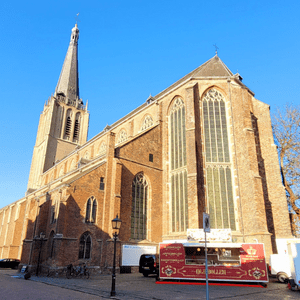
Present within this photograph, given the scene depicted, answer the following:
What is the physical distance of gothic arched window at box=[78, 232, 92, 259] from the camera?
1975 cm

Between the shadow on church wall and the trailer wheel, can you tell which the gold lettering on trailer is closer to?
the trailer wheel

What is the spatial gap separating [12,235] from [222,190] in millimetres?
27151

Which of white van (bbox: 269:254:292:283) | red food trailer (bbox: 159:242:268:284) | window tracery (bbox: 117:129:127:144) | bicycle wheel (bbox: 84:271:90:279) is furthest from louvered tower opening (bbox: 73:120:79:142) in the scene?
white van (bbox: 269:254:292:283)

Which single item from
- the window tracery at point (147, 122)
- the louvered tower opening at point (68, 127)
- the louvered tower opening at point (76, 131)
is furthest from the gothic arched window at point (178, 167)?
the louvered tower opening at point (76, 131)

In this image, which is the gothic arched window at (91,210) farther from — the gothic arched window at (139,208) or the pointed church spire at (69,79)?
the pointed church spire at (69,79)

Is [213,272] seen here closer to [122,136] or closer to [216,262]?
[216,262]

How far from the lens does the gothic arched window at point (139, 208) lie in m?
22.9

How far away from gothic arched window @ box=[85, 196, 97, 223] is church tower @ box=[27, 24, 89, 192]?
103ft

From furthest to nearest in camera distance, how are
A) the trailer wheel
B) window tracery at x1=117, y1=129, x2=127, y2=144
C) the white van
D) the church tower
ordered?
the church tower → window tracery at x1=117, y1=129, x2=127, y2=144 → the trailer wheel → the white van

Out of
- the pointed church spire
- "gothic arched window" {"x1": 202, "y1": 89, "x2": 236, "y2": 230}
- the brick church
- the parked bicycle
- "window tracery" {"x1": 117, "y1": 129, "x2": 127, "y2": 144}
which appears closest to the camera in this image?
the parked bicycle

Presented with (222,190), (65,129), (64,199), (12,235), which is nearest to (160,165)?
(222,190)

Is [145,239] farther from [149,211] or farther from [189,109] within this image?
[189,109]

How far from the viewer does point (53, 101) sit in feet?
170

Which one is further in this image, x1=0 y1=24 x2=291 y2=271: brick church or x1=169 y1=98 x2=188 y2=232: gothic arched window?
x1=169 y1=98 x2=188 y2=232: gothic arched window
